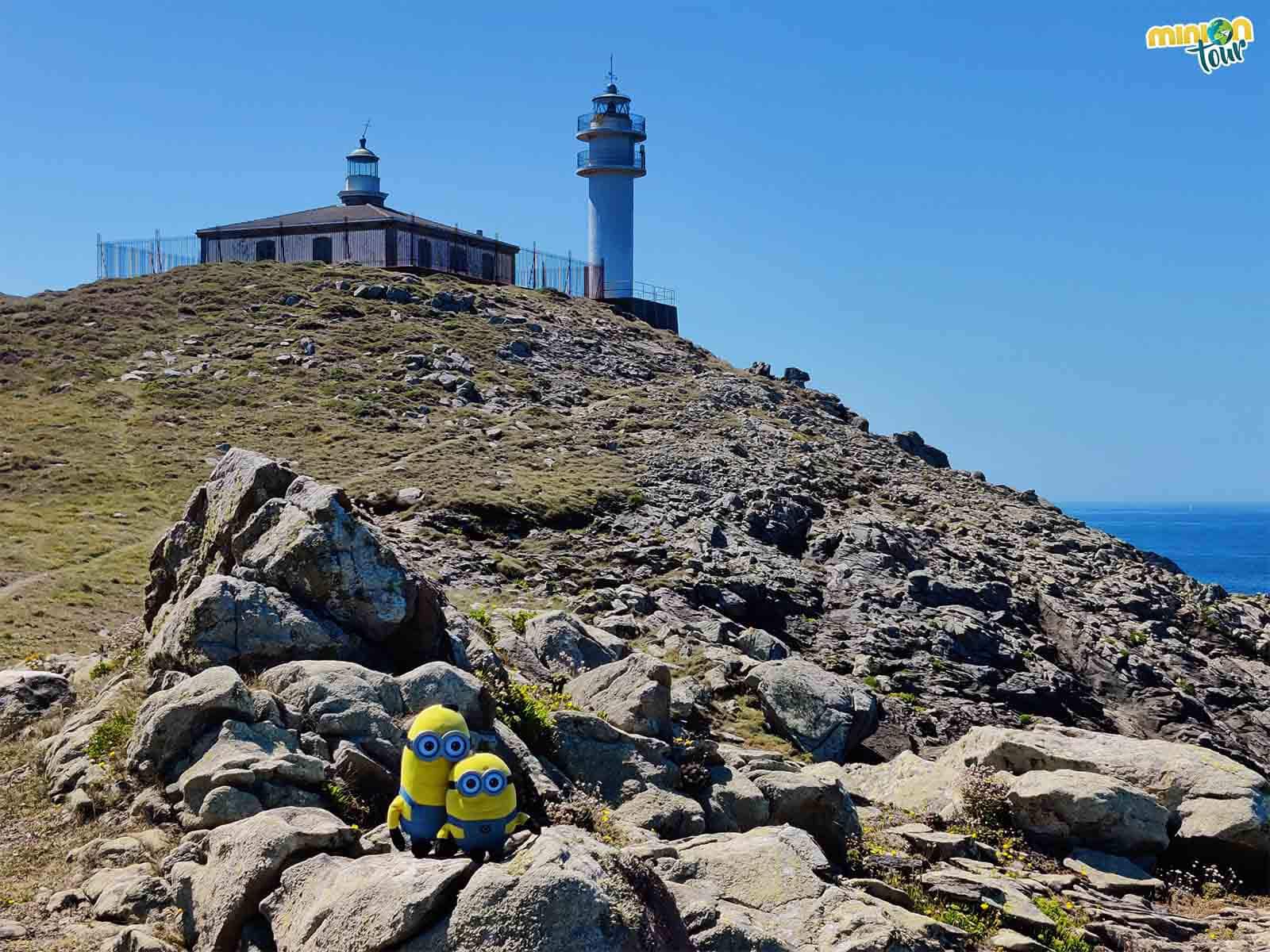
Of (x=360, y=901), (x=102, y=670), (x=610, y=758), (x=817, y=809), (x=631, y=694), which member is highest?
(x=360, y=901)

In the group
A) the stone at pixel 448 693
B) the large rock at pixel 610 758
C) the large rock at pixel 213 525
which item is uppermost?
the large rock at pixel 213 525

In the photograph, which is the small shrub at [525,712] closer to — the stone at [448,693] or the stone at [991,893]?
the stone at [448,693]

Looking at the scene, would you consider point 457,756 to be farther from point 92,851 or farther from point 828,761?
point 828,761

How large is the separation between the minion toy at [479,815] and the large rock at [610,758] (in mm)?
6126

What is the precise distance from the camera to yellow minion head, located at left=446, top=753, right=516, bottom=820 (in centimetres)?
953

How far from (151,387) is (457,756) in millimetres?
44912

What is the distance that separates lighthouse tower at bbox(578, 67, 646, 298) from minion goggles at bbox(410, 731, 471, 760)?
64.9m

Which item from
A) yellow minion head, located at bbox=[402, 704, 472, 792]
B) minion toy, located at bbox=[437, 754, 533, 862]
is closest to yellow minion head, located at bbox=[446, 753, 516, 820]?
minion toy, located at bbox=[437, 754, 533, 862]

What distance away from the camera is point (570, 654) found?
21609 mm

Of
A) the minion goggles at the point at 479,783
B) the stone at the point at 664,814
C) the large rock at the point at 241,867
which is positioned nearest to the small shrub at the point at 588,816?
the stone at the point at 664,814

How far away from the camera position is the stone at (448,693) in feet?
46.9

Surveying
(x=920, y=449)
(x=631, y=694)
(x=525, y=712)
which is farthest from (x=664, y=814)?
(x=920, y=449)

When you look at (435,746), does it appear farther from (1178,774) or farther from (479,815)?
(1178,774)

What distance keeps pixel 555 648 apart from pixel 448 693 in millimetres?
7255
